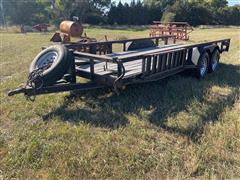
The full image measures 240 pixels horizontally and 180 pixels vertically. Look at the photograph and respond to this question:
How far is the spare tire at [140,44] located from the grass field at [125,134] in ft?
5.75

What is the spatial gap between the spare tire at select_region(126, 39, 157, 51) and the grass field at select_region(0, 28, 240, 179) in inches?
69.0

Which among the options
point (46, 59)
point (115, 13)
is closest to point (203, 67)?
point (46, 59)

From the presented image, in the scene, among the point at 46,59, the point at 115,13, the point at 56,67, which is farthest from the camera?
the point at 115,13

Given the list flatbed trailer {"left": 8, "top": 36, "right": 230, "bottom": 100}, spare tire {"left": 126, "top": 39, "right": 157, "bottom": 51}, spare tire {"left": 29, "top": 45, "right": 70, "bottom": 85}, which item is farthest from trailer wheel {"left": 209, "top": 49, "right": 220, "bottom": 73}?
spare tire {"left": 29, "top": 45, "right": 70, "bottom": 85}

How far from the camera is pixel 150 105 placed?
177 inches

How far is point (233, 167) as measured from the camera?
285 centimetres

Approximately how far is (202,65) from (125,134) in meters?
3.44

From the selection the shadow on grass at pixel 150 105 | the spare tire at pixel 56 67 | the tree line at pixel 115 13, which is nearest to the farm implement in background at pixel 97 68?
the spare tire at pixel 56 67

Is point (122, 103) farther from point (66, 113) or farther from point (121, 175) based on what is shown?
point (121, 175)

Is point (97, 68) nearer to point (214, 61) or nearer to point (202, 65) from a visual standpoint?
point (202, 65)

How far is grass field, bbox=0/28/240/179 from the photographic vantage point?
2.81 m

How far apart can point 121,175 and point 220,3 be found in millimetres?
54815

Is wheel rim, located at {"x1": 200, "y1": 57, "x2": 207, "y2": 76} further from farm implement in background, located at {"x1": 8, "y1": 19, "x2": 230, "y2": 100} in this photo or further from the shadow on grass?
the shadow on grass

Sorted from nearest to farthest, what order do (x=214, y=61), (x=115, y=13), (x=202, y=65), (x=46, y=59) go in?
(x=46, y=59) < (x=202, y=65) < (x=214, y=61) < (x=115, y=13)
